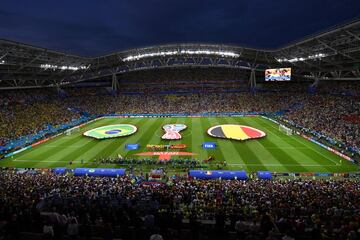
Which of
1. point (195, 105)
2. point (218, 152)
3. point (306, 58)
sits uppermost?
point (306, 58)

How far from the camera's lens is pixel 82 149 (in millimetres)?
38219

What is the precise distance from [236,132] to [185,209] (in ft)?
103

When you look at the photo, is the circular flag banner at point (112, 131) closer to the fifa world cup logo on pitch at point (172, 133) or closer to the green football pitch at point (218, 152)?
the green football pitch at point (218, 152)

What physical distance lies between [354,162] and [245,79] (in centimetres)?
5612

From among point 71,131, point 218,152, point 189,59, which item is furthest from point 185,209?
point 189,59

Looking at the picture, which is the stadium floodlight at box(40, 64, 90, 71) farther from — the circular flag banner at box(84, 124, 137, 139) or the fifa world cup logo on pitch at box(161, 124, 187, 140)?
the fifa world cup logo on pitch at box(161, 124, 187, 140)

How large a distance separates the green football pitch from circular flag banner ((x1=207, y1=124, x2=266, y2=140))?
1.21 m

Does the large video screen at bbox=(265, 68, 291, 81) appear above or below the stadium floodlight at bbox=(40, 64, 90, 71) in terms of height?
below

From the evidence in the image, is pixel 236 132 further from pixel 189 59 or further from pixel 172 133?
pixel 189 59

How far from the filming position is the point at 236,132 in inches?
1758

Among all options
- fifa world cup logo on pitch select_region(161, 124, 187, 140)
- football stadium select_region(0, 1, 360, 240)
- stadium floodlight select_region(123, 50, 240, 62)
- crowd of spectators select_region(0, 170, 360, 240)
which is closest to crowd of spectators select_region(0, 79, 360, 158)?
football stadium select_region(0, 1, 360, 240)

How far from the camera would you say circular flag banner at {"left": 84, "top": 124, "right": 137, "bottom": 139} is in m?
45.0

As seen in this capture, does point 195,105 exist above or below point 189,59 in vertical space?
below

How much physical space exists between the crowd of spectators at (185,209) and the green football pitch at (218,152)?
8141 mm
